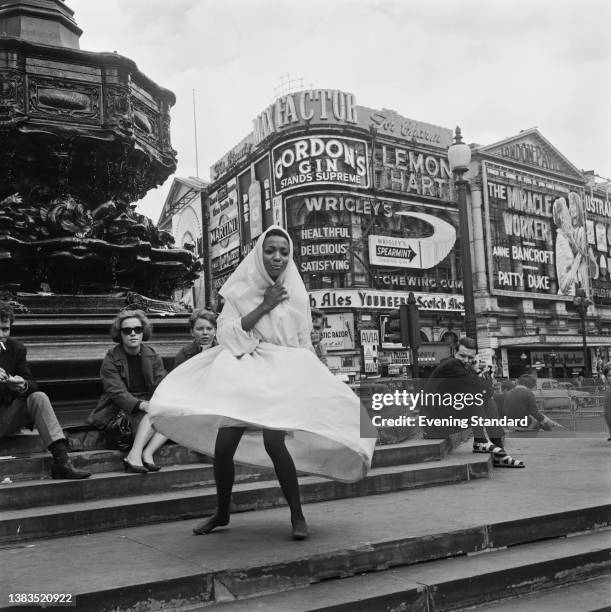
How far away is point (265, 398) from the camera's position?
3744 millimetres

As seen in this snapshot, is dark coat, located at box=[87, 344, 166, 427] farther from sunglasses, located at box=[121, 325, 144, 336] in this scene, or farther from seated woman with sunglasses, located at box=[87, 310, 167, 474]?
sunglasses, located at box=[121, 325, 144, 336]

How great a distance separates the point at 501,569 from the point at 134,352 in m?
3.18

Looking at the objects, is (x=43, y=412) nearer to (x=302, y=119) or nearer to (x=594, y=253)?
(x=302, y=119)

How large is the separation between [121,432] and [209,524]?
1432mm

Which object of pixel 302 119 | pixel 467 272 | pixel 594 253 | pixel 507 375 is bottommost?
pixel 507 375

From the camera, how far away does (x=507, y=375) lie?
165ft

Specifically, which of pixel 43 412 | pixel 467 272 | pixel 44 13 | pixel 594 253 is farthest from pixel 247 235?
pixel 43 412

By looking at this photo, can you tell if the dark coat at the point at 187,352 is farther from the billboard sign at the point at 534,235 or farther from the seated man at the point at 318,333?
the billboard sign at the point at 534,235

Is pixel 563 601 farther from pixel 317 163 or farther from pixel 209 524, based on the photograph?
pixel 317 163

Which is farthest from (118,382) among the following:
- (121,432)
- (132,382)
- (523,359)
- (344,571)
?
(523,359)

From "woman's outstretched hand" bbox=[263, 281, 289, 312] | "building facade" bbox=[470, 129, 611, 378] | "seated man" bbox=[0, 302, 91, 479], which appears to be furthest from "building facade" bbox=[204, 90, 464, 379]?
"woman's outstretched hand" bbox=[263, 281, 289, 312]

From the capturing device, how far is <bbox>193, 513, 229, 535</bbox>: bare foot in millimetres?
4043

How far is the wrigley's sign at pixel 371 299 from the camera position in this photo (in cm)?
4344

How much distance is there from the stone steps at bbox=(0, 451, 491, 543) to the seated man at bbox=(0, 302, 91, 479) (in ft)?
0.59
